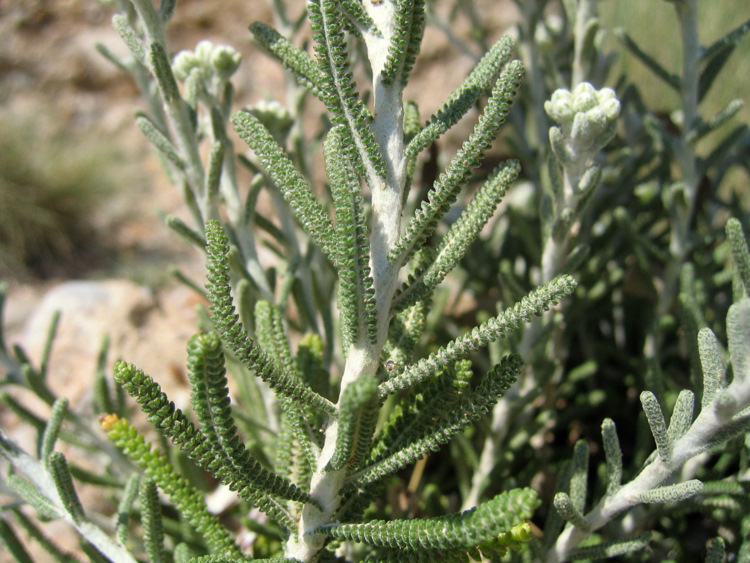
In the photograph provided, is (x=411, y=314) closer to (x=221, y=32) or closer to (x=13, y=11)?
(x=221, y=32)

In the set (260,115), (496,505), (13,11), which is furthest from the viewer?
A: (13,11)

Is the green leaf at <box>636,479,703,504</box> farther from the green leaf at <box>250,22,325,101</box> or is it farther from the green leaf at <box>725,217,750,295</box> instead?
the green leaf at <box>250,22,325,101</box>

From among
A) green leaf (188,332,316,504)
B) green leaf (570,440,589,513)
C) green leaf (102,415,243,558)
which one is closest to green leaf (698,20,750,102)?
green leaf (570,440,589,513)

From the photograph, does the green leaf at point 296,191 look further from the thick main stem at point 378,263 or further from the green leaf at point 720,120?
→ the green leaf at point 720,120

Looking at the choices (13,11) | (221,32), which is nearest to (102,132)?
(13,11)

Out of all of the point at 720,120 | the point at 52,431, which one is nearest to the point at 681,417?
the point at 720,120

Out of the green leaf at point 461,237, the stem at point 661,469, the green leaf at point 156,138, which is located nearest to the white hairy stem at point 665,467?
the stem at point 661,469
